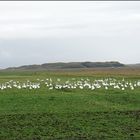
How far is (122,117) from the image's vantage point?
121 feet

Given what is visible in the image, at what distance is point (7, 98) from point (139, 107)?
10.2 m

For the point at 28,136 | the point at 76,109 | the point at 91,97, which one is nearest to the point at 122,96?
the point at 91,97

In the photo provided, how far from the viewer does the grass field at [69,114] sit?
1281 inches

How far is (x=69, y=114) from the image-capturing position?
124 feet

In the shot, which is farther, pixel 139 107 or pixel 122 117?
pixel 139 107

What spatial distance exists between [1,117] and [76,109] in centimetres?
577

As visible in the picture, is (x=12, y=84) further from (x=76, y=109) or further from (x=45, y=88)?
(x=76, y=109)

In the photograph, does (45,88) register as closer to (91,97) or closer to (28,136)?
(91,97)

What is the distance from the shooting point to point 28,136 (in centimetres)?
Result: 3178

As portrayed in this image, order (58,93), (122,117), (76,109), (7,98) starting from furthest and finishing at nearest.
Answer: (58,93) < (7,98) < (76,109) < (122,117)

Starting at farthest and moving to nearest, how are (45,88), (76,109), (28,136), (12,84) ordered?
(12,84) < (45,88) < (76,109) < (28,136)

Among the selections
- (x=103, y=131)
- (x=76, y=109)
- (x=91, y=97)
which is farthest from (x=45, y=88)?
(x=103, y=131)

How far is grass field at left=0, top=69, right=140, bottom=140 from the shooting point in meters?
32.5

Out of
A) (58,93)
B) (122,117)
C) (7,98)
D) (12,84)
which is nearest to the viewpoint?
(122,117)
